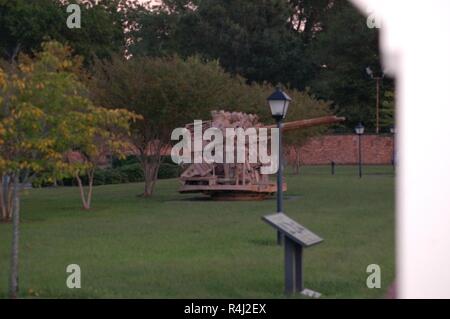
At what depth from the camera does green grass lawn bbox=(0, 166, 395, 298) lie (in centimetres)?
1308

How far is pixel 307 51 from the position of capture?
74.6 m

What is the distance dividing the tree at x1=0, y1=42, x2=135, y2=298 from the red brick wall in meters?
56.9

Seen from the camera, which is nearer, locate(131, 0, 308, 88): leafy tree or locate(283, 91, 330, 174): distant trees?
locate(283, 91, 330, 174): distant trees

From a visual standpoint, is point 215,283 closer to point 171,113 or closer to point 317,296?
point 317,296

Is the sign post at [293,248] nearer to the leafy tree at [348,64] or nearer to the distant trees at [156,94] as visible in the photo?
the distant trees at [156,94]

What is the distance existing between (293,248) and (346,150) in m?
61.8

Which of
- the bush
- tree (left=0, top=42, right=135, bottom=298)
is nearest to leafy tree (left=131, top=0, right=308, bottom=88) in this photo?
the bush

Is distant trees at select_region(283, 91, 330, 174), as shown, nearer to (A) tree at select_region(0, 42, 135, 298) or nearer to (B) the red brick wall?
(B) the red brick wall

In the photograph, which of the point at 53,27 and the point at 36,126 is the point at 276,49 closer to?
the point at 53,27

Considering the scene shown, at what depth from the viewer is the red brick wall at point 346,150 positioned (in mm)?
71562

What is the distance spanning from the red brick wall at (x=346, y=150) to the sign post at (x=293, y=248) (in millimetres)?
58177

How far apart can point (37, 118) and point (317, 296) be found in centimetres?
478

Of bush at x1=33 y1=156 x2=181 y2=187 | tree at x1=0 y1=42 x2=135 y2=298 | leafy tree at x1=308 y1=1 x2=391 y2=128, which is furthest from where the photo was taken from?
leafy tree at x1=308 y1=1 x2=391 y2=128
